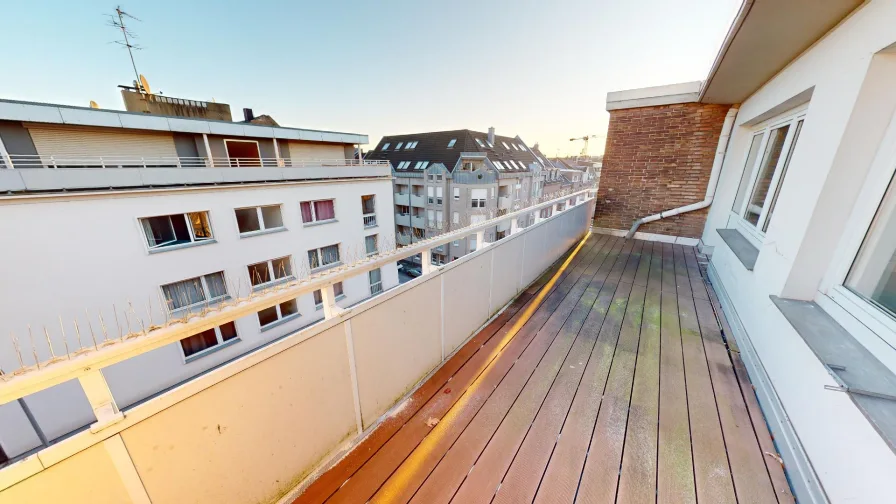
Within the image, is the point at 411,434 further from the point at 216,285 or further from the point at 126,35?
the point at 126,35

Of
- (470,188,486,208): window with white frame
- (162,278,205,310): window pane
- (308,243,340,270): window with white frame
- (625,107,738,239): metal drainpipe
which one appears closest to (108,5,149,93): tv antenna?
(162,278,205,310): window pane

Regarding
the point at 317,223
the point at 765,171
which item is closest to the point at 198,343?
the point at 317,223

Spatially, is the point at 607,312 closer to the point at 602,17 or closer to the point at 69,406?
the point at 602,17

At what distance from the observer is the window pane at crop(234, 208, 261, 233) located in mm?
7672

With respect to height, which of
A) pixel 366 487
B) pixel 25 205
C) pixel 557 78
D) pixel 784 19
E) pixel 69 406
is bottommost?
pixel 69 406

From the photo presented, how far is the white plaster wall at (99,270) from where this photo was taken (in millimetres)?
4973

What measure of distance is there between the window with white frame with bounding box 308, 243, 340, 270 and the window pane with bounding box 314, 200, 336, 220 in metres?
1.01

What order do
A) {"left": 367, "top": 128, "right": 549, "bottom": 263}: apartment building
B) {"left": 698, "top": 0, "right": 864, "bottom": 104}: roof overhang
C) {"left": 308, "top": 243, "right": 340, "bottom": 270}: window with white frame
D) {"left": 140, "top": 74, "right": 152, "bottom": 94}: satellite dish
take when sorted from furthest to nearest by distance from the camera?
{"left": 367, "top": 128, "right": 549, "bottom": 263}: apartment building → {"left": 308, "top": 243, "right": 340, "bottom": 270}: window with white frame → {"left": 140, "top": 74, "right": 152, "bottom": 94}: satellite dish → {"left": 698, "top": 0, "right": 864, "bottom": 104}: roof overhang

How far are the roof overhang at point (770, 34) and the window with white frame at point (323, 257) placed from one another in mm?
9951

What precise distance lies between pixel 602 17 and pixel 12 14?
12.3m

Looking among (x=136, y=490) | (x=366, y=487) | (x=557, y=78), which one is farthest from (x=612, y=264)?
(x=557, y=78)

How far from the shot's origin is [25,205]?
4.94m

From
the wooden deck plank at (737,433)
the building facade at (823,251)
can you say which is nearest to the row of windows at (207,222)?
the wooden deck plank at (737,433)

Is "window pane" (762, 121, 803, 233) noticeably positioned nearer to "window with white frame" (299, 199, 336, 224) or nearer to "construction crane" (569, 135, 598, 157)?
"window with white frame" (299, 199, 336, 224)
